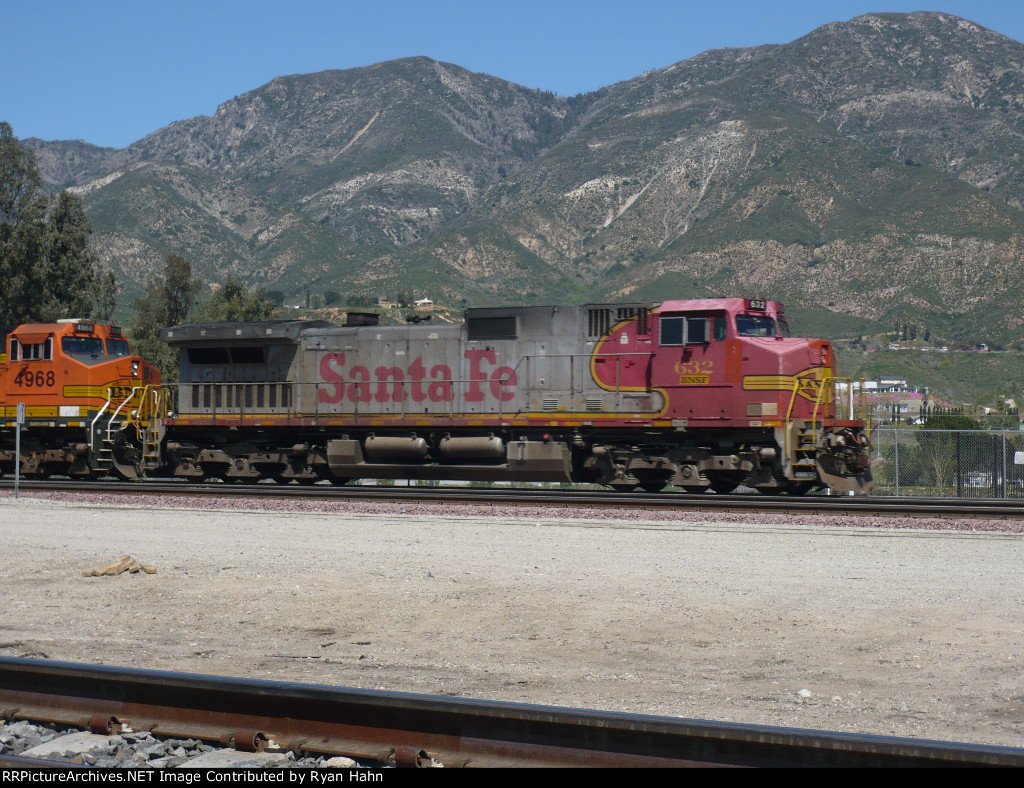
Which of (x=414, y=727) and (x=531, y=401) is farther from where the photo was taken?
(x=531, y=401)

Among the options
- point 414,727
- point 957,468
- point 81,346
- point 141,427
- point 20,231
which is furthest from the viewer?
point 20,231

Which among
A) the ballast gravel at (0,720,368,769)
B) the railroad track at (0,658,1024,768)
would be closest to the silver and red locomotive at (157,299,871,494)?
the railroad track at (0,658,1024,768)

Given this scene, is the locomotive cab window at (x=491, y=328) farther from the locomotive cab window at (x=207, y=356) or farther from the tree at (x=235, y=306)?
the tree at (x=235, y=306)

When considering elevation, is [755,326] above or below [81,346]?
above

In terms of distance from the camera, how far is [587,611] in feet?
31.2

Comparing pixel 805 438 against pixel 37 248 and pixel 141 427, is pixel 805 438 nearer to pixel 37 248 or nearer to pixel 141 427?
pixel 141 427

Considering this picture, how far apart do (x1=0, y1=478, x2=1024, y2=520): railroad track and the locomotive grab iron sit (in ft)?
2.94

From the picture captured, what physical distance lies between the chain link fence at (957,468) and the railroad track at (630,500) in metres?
7.68

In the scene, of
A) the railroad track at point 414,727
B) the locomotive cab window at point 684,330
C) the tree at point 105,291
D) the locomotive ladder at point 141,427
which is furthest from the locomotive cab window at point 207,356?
the tree at point 105,291

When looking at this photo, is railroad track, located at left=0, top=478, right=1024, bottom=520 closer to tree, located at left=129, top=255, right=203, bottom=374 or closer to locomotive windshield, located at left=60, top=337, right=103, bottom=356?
locomotive windshield, located at left=60, top=337, right=103, bottom=356

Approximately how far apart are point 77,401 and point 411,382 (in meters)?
9.35

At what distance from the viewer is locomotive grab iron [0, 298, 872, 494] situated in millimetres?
19375

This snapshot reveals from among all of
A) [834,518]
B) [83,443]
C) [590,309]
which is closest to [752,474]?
[834,518]

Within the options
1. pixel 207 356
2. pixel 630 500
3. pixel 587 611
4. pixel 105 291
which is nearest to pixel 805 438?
pixel 630 500
